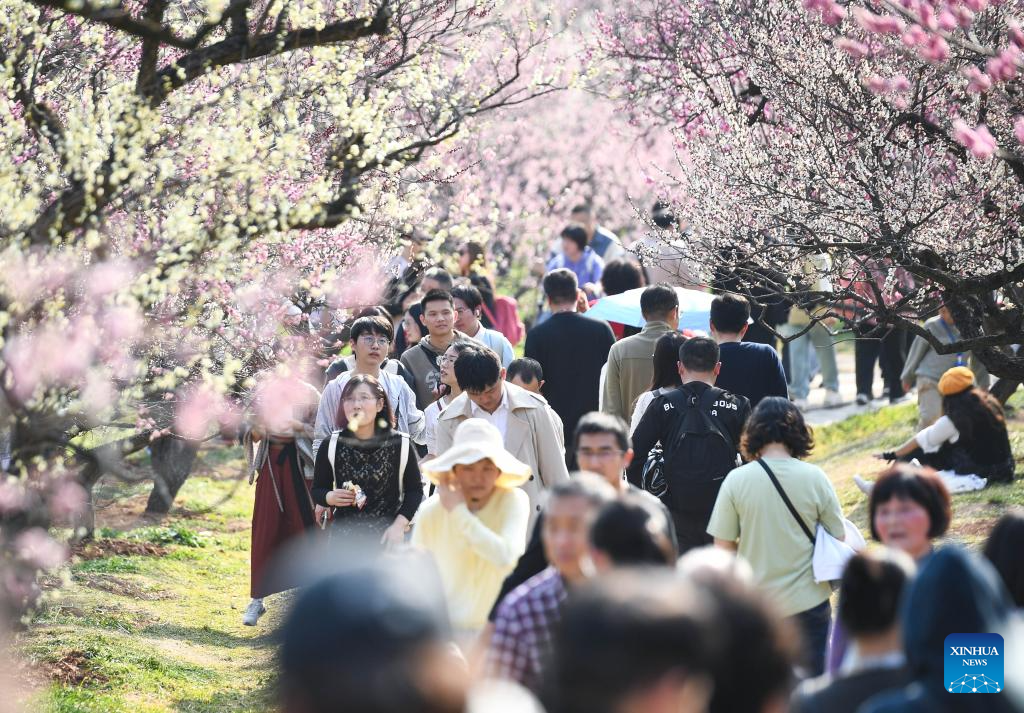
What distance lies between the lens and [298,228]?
7.24 metres

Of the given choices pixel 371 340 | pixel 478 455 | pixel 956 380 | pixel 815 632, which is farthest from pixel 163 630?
pixel 956 380

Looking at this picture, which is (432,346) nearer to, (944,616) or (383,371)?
(383,371)

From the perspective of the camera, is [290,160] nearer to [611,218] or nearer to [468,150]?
[468,150]

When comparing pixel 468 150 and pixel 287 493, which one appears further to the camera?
pixel 468 150

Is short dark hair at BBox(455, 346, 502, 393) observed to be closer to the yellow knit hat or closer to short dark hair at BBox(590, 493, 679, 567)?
short dark hair at BBox(590, 493, 679, 567)

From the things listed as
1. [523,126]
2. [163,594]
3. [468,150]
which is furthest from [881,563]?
[523,126]

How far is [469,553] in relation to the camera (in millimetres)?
5727

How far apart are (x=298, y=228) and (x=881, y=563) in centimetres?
408

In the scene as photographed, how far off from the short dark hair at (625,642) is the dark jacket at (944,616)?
3.88 feet

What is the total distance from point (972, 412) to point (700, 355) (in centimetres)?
448

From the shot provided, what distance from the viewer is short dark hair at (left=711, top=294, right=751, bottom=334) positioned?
8.74 m

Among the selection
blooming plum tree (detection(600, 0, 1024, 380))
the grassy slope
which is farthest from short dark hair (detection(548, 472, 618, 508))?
the grassy slope

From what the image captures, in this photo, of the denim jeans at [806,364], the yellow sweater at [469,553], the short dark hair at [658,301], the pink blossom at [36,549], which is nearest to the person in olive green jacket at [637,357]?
the short dark hair at [658,301]

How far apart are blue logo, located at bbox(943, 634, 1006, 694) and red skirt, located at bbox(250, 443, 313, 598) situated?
629 cm
